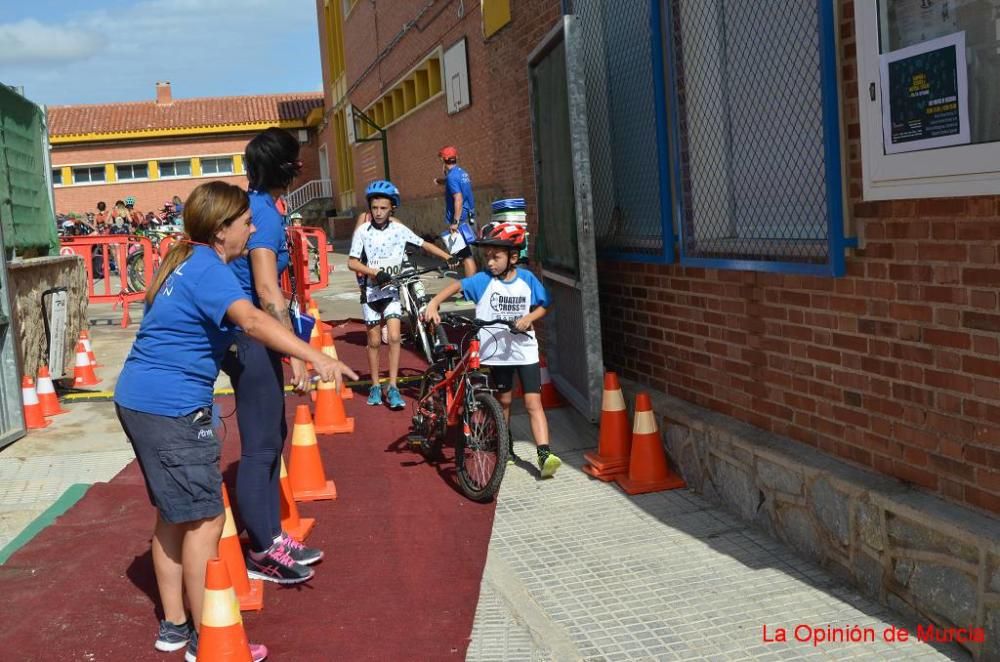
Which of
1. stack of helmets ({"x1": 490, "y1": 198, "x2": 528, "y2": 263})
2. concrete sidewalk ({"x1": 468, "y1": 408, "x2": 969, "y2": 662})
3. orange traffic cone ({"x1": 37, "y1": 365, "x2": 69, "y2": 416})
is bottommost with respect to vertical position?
concrete sidewalk ({"x1": 468, "y1": 408, "x2": 969, "y2": 662})

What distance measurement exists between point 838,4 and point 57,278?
8.73m

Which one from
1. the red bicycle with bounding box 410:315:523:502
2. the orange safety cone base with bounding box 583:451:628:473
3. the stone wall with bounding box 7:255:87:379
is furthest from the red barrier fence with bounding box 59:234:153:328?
the orange safety cone base with bounding box 583:451:628:473

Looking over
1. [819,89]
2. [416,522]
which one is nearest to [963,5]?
[819,89]

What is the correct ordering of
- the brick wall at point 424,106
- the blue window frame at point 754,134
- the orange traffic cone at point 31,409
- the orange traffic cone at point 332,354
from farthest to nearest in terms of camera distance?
1. the brick wall at point 424,106
2. the orange traffic cone at point 332,354
3. the orange traffic cone at point 31,409
4. the blue window frame at point 754,134

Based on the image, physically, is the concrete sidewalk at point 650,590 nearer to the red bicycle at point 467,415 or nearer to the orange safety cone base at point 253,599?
the red bicycle at point 467,415

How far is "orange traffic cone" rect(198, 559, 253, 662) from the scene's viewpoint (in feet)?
12.0

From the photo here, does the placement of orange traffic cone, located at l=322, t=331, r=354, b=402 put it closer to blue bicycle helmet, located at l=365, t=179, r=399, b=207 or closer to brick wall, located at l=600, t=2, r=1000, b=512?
blue bicycle helmet, located at l=365, t=179, r=399, b=207

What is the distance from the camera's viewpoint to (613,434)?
6.29 m

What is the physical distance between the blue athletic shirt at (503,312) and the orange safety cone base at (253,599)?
2.24 m

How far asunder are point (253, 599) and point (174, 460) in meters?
1.00

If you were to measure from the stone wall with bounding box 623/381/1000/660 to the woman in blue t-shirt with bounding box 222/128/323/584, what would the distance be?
2145mm

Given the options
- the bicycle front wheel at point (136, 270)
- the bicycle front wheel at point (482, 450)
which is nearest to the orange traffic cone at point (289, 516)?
the bicycle front wheel at point (482, 450)

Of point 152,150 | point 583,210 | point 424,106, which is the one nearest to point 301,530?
point 583,210

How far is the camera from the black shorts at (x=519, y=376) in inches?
254
